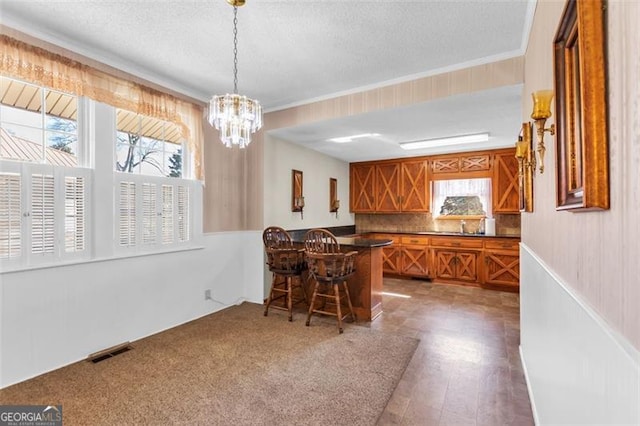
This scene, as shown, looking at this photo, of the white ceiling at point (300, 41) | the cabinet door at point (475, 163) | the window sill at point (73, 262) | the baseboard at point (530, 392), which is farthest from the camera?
the cabinet door at point (475, 163)

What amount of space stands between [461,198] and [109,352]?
19.2 ft

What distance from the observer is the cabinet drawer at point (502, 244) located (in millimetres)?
4915

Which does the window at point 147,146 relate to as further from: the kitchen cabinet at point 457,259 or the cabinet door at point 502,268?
the cabinet door at point 502,268

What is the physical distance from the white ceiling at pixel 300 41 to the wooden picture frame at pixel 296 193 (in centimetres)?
138

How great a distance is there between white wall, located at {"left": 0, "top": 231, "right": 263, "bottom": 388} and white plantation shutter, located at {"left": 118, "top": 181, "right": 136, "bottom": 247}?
21 centimetres

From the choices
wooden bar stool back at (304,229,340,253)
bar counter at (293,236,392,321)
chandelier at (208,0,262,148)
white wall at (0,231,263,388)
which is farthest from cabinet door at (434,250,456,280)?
chandelier at (208,0,262,148)

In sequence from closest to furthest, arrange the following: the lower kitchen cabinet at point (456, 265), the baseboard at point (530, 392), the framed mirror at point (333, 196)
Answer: the baseboard at point (530, 392), the lower kitchen cabinet at point (456, 265), the framed mirror at point (333, 196)

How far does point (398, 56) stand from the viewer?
276cm

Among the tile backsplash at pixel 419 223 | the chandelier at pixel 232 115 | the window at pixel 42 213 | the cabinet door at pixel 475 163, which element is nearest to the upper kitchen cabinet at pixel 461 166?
the cabinet door at pixel 475 163

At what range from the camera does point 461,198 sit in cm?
590

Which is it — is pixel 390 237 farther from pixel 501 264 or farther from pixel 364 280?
pixel 364 280

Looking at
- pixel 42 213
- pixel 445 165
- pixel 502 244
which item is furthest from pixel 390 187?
pixel 42 213

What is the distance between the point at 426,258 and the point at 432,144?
84.0 inches

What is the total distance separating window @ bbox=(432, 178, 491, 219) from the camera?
18.5ft
